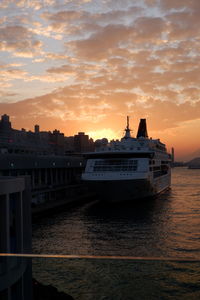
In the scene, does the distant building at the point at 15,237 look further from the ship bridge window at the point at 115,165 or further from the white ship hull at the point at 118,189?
the ship bridge window at the point at 115,165

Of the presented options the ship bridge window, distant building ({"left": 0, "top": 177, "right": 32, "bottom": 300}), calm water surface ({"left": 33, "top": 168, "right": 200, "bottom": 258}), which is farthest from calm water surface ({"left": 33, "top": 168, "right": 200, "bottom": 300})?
the ship bridge window

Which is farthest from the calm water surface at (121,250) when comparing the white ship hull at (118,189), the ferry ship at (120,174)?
the ferry ship at (120,174)

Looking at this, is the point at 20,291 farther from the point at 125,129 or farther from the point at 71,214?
the point at 125,129

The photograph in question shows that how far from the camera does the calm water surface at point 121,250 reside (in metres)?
15.6

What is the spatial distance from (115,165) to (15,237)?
35.6m

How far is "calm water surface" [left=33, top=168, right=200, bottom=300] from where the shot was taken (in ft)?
51.2

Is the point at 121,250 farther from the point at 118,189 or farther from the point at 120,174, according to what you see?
the point at 120,174

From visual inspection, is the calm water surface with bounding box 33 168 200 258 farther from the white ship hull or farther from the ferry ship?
the ferry ship

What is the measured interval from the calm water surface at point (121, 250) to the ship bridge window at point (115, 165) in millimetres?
7780

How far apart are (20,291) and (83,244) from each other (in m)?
13.8

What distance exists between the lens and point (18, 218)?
10.2 m

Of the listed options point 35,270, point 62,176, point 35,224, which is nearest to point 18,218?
point 35,270

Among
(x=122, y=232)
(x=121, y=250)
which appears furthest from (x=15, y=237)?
(x=122, y=232)

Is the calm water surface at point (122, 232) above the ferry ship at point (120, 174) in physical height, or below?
below
